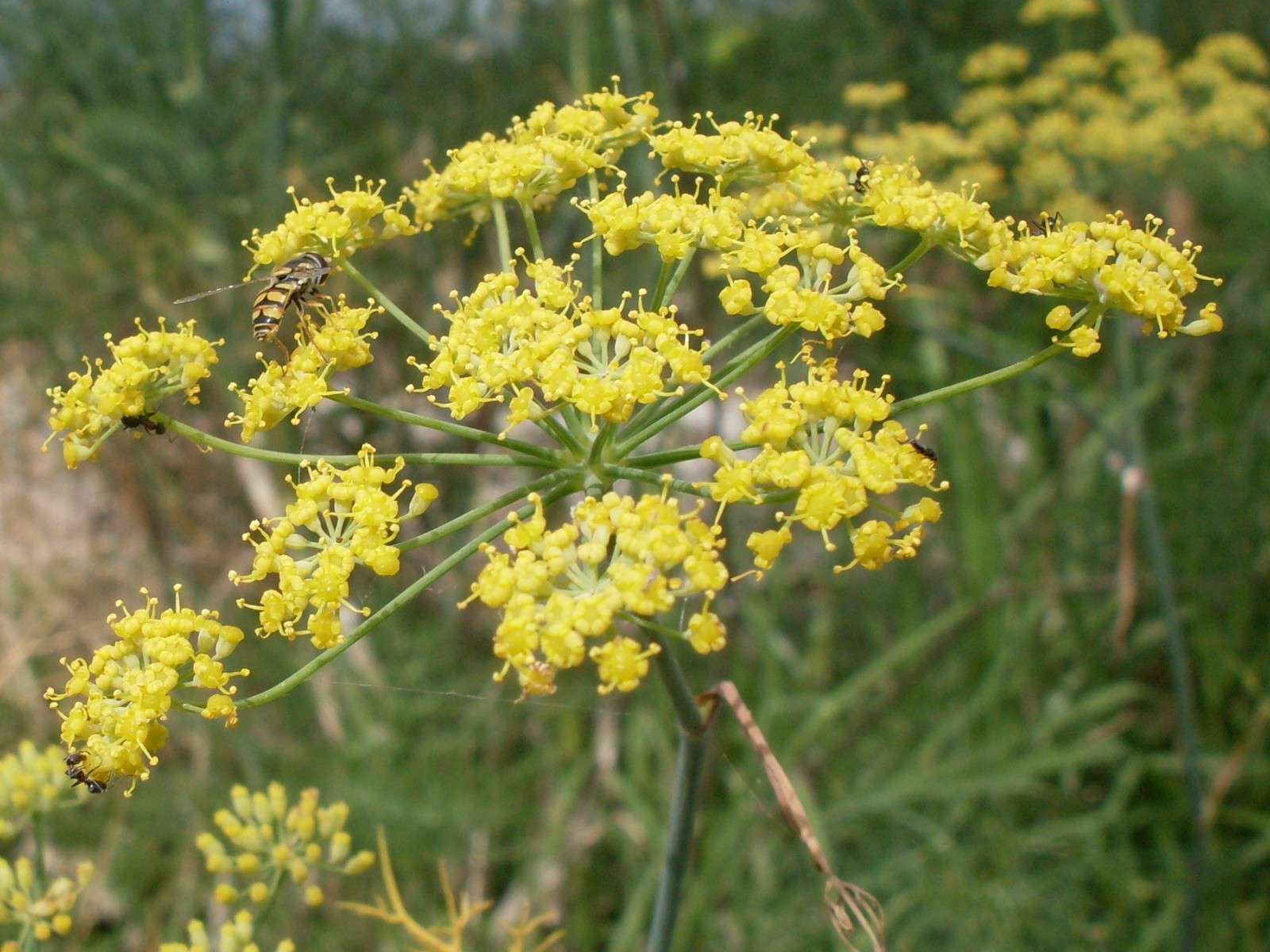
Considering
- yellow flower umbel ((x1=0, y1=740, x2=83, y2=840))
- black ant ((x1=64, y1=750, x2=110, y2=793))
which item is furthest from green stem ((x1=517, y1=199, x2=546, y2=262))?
yellow flower umbel ((x1=0, y1=740, x2=83, y2=840))

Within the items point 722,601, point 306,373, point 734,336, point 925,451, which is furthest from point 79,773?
point 722,601

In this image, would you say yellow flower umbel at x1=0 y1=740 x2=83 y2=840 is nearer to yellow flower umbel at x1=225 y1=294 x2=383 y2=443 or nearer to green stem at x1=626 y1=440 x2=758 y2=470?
yellow flower umbel at x1=225 y1=294 x2=383 y2=443

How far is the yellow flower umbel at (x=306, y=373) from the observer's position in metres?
1.69

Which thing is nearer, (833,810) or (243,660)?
(833,810)

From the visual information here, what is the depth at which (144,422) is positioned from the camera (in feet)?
5.75

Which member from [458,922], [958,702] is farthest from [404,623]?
[458,922]

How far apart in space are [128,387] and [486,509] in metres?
0.61

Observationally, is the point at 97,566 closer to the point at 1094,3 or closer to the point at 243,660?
the point at 243,660

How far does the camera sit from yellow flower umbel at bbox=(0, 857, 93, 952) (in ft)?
6.06

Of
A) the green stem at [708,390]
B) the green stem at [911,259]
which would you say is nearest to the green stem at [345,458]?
the green stem at [708,390]

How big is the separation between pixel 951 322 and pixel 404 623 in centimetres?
250

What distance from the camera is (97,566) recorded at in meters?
5.04

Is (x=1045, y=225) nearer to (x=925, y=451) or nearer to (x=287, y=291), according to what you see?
(x=925, y=451)

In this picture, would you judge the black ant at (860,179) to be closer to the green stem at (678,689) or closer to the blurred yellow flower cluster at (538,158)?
the blurred yellow flower cluster at (538,158)
